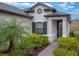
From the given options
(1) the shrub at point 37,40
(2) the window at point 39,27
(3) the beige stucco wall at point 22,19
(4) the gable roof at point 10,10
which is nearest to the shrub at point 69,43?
(1) the shrub at point 37,40

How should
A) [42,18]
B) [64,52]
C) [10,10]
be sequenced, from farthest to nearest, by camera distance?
1. [42,18]
2. [10,10]
3. [64,52]

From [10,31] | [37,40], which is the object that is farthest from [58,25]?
[10,31]

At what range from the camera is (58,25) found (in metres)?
5.46

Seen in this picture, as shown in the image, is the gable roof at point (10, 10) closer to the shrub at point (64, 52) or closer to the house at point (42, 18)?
the house at point (42, 18)

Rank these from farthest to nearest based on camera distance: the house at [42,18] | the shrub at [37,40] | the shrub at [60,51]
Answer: the shrub at [37,40] < the house at [42,18] < the shrub at [60,51]

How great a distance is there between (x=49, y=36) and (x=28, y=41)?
545 mm

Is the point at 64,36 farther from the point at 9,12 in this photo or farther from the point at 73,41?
the point at 9,12

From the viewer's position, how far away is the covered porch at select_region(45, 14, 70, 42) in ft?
17.8

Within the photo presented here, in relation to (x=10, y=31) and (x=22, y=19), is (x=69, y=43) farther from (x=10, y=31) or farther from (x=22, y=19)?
(x=10, y=31)

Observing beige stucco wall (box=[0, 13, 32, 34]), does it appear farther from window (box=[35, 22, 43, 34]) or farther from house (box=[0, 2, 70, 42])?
window (box=[35, 22, 43, 34])

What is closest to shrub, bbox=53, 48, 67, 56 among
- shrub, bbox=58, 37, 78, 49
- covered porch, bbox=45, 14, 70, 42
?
shrub, bbox=58, 37, 78, 49

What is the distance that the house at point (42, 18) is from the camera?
5426 mm

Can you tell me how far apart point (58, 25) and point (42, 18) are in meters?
0.44

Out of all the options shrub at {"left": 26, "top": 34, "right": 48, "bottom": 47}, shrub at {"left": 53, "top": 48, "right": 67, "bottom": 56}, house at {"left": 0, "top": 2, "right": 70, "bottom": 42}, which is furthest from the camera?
shrub at {"left": 26, "top": 34, "right": 48, "bottom": 47}
